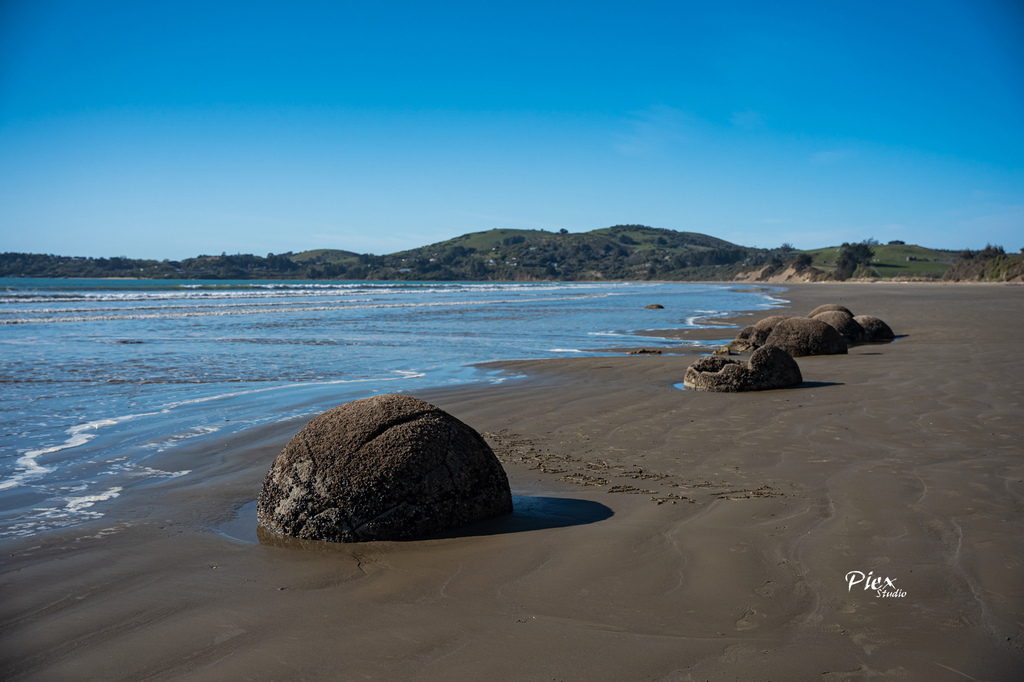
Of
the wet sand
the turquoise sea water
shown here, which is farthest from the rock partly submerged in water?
the turquoise sea water

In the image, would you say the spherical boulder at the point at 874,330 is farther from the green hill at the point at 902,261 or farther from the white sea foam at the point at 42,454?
the green hill at the point at 902,261

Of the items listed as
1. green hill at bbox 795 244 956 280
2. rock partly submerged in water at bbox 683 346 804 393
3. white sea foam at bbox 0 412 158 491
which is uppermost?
green hill at bbox 795 244 956 280

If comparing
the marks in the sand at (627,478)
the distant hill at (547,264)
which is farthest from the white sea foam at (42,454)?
the distant hill at (547,264)

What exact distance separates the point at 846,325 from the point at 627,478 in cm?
1312

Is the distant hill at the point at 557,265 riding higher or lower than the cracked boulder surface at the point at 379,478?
higher

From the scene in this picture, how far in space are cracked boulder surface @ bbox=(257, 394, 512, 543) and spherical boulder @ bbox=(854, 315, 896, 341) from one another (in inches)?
602

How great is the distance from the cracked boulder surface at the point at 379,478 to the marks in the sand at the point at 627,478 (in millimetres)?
1236

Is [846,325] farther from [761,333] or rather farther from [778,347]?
[778,347]

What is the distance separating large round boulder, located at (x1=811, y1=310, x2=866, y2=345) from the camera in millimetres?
16688

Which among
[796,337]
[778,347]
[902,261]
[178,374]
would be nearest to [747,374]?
[778,347]

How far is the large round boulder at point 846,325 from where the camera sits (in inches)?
657

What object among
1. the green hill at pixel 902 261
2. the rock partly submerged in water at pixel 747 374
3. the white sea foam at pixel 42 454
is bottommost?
the white sea foam at pixel 42 454

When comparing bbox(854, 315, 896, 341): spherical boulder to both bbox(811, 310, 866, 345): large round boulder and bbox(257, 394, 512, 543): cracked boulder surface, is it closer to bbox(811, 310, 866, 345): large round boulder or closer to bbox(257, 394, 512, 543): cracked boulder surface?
bbox(811, 310, 866, 345): large round boulder

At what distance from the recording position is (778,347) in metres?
10.5
